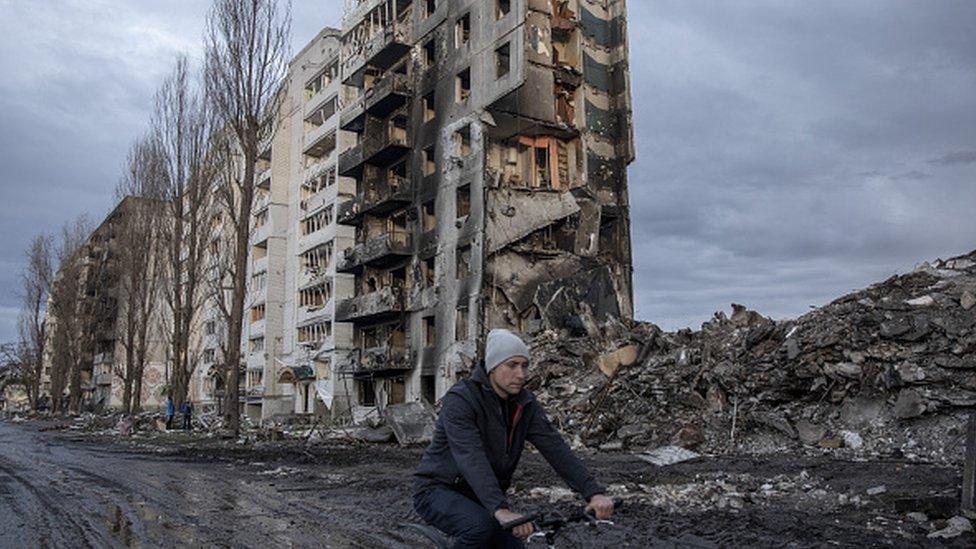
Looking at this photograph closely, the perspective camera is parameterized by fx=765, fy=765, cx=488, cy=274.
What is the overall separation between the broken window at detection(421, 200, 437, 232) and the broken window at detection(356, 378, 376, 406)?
32.8 ft

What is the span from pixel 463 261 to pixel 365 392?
504 inches

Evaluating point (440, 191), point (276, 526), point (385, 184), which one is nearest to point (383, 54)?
point (385, 184)

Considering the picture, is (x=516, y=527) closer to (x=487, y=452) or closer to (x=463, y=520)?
(x=463, y=520)

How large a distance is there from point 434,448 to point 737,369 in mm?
16958

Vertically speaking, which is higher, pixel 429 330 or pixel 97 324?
pixel 97 324

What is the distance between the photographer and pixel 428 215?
4150cm

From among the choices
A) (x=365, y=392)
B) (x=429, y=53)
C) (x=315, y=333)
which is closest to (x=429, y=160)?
(x=429, y=53)

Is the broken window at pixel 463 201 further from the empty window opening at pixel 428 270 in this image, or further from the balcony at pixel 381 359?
the balcony at pixel 381 359

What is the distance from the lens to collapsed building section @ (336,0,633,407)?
117ft

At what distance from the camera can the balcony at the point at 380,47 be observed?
44125 mm

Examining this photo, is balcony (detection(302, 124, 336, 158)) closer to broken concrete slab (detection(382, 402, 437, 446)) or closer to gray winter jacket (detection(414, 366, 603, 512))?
broken concrete slab (detection(382, 402, 437, 446))

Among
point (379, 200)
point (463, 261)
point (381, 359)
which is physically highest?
point (379, 200)

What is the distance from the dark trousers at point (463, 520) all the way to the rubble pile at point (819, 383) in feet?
43.9

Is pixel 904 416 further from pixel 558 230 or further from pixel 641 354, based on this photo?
pixel 558 230
